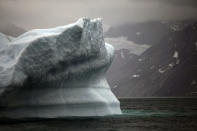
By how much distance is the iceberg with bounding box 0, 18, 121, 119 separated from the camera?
24672 millimetres

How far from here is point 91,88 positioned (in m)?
29.3

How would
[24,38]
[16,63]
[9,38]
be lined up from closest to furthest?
1. [16,63]
2. [24,38]
3. [9,38]

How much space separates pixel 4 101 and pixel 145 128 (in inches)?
353

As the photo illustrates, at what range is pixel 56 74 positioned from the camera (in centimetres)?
2658

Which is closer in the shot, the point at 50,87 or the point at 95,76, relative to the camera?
the point at 50,87

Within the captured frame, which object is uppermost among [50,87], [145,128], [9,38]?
[9,38]

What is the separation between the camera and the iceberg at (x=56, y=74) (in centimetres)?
2467

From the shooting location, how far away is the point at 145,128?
24938 mm

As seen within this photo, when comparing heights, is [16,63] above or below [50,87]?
above

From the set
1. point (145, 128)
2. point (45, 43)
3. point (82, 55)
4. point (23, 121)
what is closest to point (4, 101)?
point (23, 121)

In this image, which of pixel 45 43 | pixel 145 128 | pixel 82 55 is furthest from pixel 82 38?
pixel 145 128

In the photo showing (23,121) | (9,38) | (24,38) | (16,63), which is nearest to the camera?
(16,63)

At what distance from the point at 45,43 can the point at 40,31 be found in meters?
4.25

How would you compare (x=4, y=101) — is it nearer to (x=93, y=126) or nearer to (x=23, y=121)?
(x=23, y=121)
